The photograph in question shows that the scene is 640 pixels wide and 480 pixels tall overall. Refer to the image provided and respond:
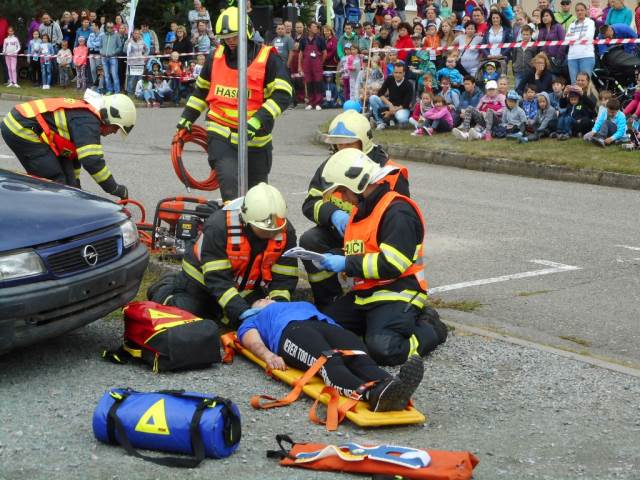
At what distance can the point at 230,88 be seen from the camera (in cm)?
912

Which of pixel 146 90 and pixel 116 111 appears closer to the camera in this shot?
pixel 116 111

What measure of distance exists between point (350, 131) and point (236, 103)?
175 cm

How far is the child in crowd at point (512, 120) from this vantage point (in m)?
17.5

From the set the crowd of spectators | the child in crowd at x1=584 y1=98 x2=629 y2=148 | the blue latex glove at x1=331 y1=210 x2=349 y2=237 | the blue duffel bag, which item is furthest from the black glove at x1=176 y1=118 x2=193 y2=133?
the child in crowd at x1=584 y1=98 x2=629 y2=148

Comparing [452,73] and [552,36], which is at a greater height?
[552,36]

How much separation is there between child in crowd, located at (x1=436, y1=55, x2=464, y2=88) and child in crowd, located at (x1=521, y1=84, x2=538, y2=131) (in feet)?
6.47

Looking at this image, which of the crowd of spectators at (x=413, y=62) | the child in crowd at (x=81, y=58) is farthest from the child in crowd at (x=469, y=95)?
the child in crowd at (x=81, y=58)

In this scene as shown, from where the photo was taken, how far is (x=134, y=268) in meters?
6.45

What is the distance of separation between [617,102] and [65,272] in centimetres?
1187

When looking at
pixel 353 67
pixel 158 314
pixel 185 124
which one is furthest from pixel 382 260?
pixel 353 67

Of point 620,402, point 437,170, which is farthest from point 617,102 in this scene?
point 620,402

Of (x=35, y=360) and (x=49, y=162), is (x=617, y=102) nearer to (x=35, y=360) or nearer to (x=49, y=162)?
(x=49, y=162)

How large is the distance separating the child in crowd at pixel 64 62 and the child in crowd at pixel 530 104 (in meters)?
13.9

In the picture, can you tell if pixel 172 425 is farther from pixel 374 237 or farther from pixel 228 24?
pixel 228 24
